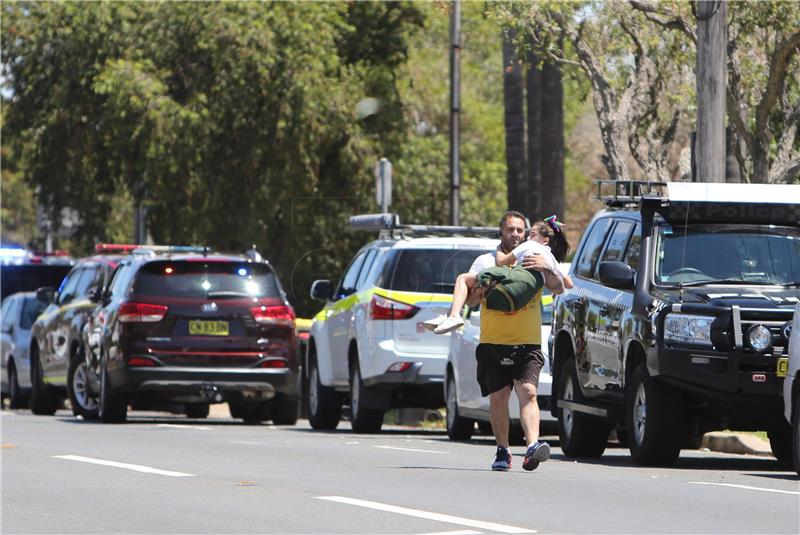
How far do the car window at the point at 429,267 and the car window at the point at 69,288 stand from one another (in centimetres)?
679

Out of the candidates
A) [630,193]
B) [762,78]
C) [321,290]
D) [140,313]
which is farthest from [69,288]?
[630,193]

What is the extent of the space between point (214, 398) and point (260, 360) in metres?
0.71

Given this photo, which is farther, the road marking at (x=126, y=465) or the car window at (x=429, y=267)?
the car window at (x=429, y=267)

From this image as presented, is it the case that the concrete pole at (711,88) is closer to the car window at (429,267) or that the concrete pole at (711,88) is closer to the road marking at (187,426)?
the car window at (429,267)

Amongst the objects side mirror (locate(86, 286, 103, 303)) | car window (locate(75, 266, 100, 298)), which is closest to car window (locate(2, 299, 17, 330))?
car window (locate(75, 266, 100, 298))

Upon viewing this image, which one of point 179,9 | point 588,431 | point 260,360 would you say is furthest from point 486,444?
point 179,9

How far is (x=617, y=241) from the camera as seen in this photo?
15.3 metres

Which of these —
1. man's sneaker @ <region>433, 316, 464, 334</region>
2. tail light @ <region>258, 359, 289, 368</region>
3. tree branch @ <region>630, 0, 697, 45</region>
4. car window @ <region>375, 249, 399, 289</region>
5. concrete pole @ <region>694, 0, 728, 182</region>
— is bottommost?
tail light @ <region>258, 359, 289, 368</region>

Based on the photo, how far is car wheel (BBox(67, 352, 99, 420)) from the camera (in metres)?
22.7

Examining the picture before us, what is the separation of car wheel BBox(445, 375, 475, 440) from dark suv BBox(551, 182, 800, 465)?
2.64 meters

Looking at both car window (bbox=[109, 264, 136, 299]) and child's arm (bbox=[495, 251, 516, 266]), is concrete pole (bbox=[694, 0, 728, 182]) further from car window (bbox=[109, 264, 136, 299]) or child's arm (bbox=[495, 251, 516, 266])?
child's arm (bbox=[495, 251, 516, 266])

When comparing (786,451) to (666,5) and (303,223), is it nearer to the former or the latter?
(666,5)

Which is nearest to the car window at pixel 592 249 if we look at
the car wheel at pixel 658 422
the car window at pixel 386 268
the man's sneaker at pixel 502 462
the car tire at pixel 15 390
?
the car wheel at pixel 658 422

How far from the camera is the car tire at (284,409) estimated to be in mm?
22109
